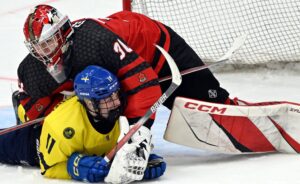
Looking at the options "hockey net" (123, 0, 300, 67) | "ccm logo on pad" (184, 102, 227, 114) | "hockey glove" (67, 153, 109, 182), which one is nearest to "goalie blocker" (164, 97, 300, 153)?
"ccm logo on pad" (184, 102, 227, 114)

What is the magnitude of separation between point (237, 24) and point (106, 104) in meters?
1.99

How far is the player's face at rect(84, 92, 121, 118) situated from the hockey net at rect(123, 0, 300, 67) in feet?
5.15

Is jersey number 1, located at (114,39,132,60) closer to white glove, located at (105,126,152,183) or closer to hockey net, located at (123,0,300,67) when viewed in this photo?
white glove, located at (105,126,152,183)

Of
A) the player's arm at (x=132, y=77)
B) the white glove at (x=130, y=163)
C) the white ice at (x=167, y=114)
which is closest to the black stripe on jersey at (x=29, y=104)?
the white ice at (x=167, y=114)

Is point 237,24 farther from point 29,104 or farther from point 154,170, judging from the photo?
point 154,170

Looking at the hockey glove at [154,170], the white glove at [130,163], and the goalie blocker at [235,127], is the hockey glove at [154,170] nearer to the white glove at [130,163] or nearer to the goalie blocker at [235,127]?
the white glove at [130,163]

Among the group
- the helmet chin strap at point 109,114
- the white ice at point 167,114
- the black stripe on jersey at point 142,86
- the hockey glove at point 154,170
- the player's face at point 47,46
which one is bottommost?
the white ice at point 167,114

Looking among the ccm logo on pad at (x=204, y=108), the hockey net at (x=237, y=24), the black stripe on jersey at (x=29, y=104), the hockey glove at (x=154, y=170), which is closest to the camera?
the hockey glove at (x=154, y=170)

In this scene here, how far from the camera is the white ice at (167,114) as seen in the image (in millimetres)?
2643

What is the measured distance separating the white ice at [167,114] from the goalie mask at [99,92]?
291mm

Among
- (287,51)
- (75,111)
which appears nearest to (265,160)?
(75,111)

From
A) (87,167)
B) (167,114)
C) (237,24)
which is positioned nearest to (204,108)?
(87,167)

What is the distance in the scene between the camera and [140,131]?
2.61 metres

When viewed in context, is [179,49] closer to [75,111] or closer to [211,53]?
[75,111]
